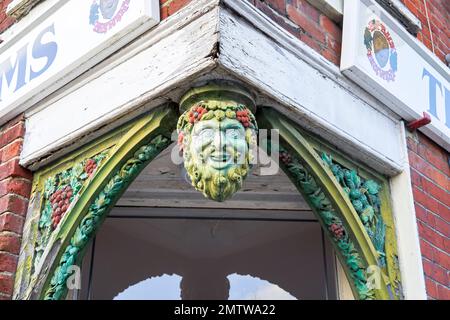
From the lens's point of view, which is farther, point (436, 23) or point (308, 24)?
point (436, 23)

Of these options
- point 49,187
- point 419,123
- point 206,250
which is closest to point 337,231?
point 419,123

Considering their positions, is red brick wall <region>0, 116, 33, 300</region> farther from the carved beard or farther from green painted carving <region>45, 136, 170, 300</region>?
the carved beard

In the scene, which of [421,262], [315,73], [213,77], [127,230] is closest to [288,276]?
[127,230]

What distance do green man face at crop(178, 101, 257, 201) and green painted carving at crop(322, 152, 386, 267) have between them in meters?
0.44

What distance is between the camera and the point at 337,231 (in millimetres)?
2271

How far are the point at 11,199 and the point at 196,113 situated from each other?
0.90m

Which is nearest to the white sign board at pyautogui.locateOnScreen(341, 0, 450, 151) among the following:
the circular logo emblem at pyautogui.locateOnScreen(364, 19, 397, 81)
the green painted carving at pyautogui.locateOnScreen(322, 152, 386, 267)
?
the circular logo emblem at pyautogui.locateOnScreen(364, 19, 397, 81)

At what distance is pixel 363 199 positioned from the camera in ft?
7.76

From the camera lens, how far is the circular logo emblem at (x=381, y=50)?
2500 millimetres

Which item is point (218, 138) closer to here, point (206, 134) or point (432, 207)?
point (206, 134)

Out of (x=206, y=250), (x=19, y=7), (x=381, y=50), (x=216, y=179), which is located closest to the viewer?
(x=216, y=179)

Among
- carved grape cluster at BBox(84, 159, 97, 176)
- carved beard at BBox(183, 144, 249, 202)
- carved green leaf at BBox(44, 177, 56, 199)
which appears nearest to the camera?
carved beard at BBox(183, 144, 249, 202)

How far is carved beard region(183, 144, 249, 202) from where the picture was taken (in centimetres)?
190
